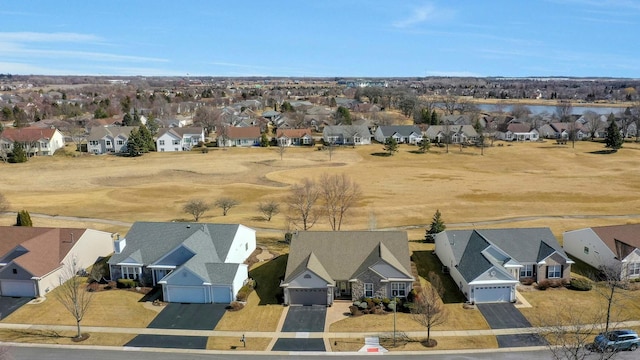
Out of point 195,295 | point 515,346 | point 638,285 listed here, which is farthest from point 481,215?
point 195,295

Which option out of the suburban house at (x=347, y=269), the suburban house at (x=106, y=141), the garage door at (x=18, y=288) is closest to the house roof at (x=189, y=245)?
the suburban house at (x=347, y=269)

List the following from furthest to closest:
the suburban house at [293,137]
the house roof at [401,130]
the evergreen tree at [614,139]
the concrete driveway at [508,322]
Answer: the house roof at [401,130]
the suburban house at [293,137]
the evergreen tree at [614,139]
the concrete driveway at [508,322]

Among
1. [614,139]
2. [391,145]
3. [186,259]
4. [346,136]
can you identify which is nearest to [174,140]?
→ [346,136]

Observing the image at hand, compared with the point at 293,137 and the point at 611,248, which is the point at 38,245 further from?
the point at 293,137

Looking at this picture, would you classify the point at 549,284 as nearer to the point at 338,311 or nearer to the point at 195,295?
the point at 338,311

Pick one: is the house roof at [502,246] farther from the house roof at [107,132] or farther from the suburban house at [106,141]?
the house roof at [107,132]

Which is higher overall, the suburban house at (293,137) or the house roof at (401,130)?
the house roof at (401,130)
